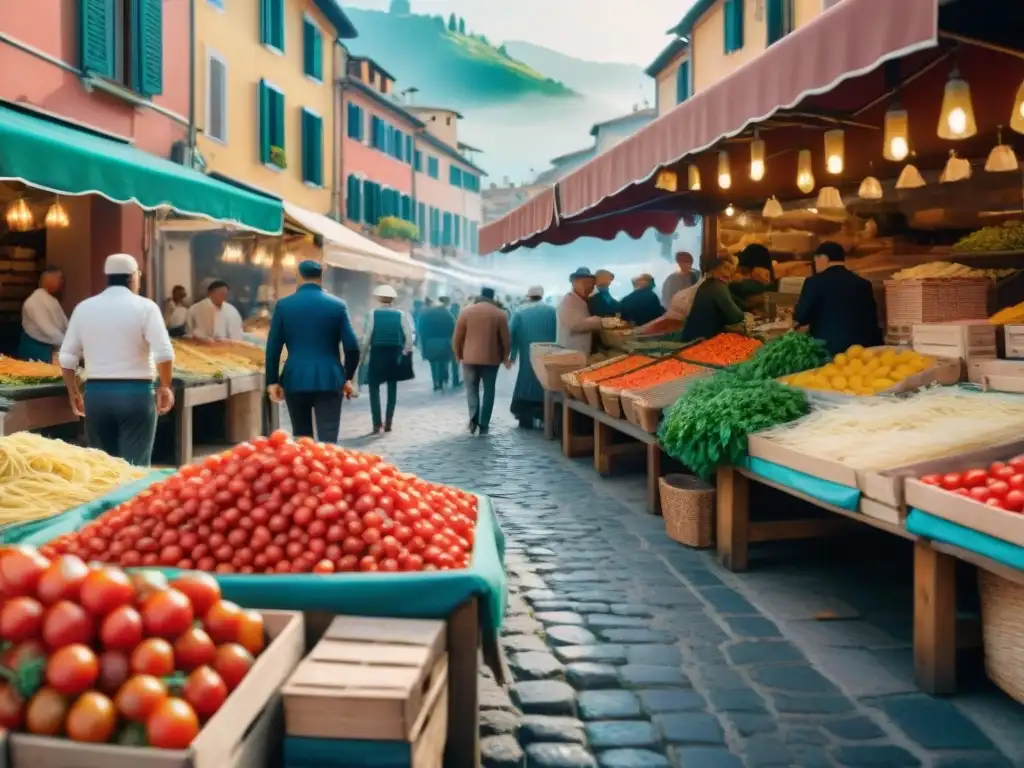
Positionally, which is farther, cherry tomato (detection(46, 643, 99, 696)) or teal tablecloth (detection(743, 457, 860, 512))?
teal tablecloth (detection(743, 457, 860, 512))

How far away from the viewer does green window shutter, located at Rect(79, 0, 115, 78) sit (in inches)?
460

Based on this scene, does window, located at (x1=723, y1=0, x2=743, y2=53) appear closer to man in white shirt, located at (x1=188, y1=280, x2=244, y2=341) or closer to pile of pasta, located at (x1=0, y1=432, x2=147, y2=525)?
man in white shirt, located at (x1=188, y1=280, x2=244, y2=341)

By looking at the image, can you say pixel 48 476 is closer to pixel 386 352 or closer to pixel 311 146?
pixel 386 352

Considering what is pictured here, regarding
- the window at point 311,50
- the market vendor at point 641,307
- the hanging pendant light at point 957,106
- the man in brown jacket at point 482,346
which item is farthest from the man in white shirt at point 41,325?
the window at point 311,50

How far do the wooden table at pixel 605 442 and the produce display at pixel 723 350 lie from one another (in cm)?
100

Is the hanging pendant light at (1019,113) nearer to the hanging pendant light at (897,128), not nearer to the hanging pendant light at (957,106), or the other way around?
the hanging pendant light at (957,106)

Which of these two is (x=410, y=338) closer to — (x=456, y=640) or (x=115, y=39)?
(x=115, y=39)

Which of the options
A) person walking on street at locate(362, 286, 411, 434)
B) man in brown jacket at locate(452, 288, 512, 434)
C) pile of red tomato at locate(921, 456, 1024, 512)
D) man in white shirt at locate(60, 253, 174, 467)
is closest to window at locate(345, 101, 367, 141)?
person walking on street at locate(362, 286, 411, 434)

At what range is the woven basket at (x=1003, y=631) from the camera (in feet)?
12.5

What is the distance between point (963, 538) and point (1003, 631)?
1.56 ft

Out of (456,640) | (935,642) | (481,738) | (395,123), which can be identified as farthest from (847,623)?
(395,123)

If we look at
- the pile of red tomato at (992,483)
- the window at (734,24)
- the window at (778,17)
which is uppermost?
the window at (734,24)

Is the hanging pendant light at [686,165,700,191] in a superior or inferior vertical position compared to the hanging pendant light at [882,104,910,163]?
superior

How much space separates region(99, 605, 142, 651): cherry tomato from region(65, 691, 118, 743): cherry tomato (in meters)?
0.18
